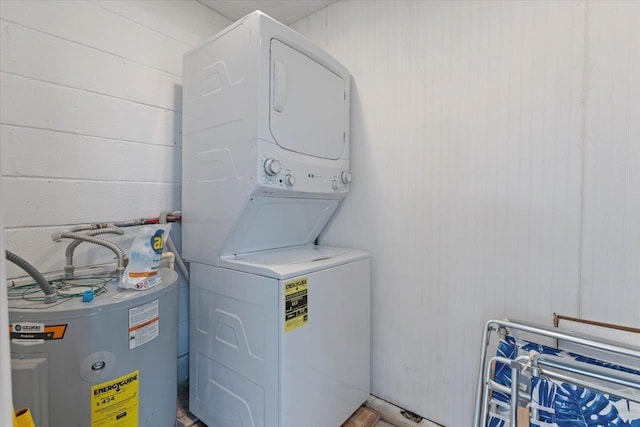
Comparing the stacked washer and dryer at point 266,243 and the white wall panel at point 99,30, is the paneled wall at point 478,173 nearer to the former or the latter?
the stacked washer and dryer at point 266,243

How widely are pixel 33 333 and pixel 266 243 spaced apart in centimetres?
104

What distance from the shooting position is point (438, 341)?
170 cm

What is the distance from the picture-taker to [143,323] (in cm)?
116

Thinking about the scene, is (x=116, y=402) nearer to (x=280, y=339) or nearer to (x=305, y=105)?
(x=280, y=339)

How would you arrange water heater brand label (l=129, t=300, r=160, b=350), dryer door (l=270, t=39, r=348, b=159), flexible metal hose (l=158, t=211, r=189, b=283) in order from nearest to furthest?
water heater brand label (l=129, t=300, r=160, b=350) → dryer door (l=270, t=39, r=348, b=159) → flexible metal hose (l=158, t=211, r=189, b=283)

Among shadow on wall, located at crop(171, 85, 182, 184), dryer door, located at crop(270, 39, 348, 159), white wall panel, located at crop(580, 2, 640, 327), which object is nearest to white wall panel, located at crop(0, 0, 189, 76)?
shadow on wall, located at crop(171, 85, 182, 184)

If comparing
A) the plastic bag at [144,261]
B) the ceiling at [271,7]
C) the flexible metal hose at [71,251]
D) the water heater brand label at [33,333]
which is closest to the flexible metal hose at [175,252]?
the flexible metal hose at [71,251]

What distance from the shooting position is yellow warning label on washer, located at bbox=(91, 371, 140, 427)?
104 centimetres

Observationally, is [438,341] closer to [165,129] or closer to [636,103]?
[636,103]

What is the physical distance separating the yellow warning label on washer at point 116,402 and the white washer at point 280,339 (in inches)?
17.7

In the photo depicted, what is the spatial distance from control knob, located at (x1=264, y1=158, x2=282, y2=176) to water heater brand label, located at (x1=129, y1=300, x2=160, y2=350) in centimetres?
72

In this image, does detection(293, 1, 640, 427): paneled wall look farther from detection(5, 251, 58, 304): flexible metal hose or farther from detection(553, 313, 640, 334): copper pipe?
detection(5, 251, 58, 304): flexible metal hose

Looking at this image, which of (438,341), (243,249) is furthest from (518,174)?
(243,249)

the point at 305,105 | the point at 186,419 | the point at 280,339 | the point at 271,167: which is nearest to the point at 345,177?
the point at 305,105
